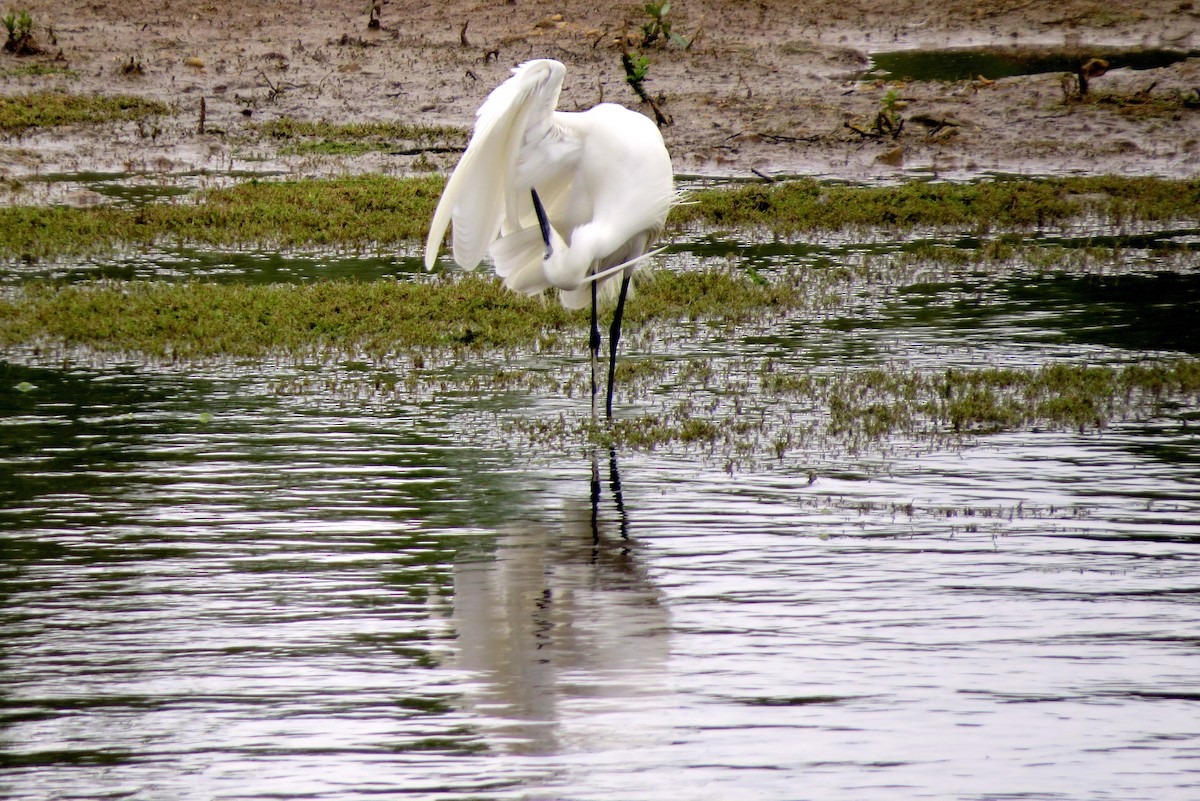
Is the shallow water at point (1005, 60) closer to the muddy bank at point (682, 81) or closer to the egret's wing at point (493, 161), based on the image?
the muddy bank at point (682, 81)

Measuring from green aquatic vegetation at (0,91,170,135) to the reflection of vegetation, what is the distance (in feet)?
13.8

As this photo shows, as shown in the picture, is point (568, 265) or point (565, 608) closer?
point (565, 608)

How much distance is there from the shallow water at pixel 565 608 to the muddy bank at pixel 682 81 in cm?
836

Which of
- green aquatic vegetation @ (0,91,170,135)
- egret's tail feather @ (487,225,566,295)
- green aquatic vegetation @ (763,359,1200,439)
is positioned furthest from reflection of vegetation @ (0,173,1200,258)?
green aquatic vegetation @ (763,359,1200,439)

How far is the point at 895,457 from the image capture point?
749 centimetres

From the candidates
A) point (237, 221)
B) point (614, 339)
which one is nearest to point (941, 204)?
point (237, 221)

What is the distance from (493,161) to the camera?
8.14m

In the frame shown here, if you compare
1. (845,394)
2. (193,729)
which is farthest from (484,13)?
(193,729)

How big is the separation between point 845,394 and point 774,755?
4.31 meters

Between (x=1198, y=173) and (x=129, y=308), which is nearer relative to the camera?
(x=129, y=308)

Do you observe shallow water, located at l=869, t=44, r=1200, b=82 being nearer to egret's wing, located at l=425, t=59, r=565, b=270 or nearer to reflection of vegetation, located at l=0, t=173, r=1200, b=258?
reflection of vegetation, located at l=0, t=173, r=1200, b=258

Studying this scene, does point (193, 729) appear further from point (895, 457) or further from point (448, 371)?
point (448, 371)

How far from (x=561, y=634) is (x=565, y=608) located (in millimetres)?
260

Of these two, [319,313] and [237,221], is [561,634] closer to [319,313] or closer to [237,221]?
[319,313]
